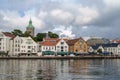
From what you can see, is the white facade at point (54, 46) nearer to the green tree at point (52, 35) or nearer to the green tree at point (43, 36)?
the green tree at point (43, 36)

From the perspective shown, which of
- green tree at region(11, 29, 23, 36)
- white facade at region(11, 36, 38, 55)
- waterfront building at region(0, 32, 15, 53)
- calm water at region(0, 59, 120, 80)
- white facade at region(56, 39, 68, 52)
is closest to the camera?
calm water at region(0, 59, 120, 80)

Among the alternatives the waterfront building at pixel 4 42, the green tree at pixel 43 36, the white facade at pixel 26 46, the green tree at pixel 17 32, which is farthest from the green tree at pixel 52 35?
the waterfront building at pixel 4 42

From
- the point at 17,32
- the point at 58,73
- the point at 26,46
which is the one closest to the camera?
the point at 58,73

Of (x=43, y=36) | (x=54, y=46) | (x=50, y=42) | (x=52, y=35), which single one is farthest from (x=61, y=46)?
(x=52, y=35)

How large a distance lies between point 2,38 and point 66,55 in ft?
102

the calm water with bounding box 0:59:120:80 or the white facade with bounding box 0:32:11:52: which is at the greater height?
the white facade with bounding box 0:32:11:52

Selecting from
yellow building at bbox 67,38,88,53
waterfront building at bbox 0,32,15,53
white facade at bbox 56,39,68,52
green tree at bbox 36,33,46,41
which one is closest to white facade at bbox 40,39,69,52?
white facade at bbox 56,39,68,52

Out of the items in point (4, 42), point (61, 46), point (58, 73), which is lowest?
point (58, 73)

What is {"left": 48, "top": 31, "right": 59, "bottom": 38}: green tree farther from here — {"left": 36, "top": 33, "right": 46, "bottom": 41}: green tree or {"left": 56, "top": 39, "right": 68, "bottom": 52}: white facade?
{"left": 56, "top": 39, "right": 68, "bottom": 52}: white facade

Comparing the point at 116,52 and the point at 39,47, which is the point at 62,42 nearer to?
the point at 39,47

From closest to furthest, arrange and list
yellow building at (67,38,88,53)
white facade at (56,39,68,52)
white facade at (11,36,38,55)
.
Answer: white facade at (11,36,38,55) < white facade at (56,39,68,52) < yellow building at (67,38,88,53)

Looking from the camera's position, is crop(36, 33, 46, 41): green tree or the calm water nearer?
the calm water

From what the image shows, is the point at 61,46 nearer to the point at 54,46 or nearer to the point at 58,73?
the point at 54,46

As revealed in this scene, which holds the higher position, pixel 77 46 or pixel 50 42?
pixel 50 42
